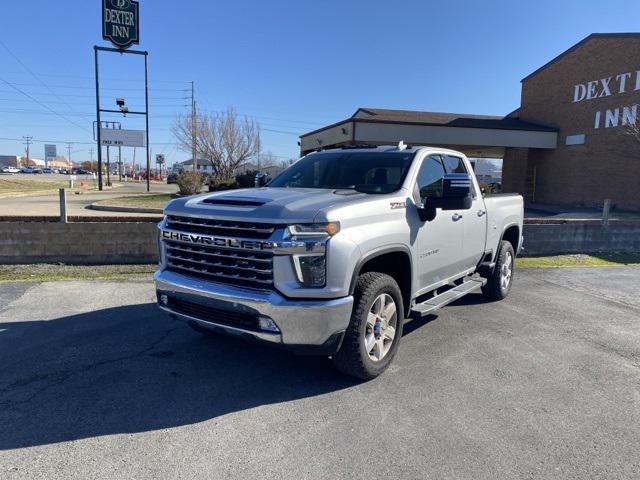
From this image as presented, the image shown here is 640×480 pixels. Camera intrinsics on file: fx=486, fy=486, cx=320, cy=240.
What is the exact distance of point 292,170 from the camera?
18.2 ft

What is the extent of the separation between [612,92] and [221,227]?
26.1 metres

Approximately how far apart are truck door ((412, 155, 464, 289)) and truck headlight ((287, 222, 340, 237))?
3.85ft

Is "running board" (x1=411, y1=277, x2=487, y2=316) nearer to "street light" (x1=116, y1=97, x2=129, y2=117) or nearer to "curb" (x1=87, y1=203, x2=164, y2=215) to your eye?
"curb" (x1=87, y1=203, x2=164, y2=215)

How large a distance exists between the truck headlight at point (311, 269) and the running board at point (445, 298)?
1.41 metres

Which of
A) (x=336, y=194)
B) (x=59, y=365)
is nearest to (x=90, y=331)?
(x=59, y=365)

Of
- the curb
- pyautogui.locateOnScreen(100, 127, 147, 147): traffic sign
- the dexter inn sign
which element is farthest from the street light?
the dexter inn sign

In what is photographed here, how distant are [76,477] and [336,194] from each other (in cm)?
273

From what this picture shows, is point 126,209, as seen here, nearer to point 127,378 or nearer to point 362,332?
point 127,378

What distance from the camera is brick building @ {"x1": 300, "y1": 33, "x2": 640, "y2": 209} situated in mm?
23062

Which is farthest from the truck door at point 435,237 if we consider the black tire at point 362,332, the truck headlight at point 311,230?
the truck headlight at point 311,230

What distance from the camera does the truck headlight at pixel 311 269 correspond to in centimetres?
345

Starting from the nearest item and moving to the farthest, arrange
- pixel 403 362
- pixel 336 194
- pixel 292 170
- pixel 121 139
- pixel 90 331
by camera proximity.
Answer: pixel 336 194
pixel 403 362
pixel 90 331
pixel 292 170
pixel 121 139

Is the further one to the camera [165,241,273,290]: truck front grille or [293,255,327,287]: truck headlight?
[165,241,273,290]: truck front grille

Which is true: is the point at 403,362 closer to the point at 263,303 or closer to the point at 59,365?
the point at 263,303
